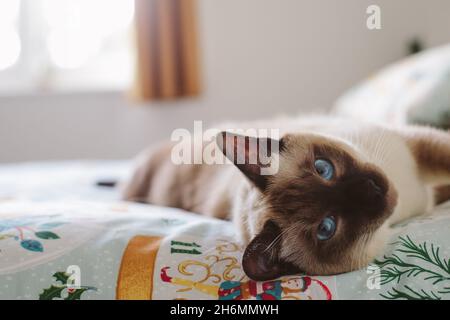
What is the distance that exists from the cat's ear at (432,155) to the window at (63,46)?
8.15 feet

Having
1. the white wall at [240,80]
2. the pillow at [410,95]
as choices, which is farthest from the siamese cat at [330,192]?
the white wall at [240,80]

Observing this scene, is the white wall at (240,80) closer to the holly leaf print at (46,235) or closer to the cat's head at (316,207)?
the cat's head at (316,207)

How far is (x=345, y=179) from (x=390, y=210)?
108mm

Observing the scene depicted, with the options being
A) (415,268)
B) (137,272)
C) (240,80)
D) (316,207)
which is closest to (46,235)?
(137,272)

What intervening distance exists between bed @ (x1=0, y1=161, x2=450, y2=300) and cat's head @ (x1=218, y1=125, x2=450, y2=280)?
0.06 meters

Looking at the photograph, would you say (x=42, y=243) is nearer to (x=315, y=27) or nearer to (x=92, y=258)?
(x=92, y=258)

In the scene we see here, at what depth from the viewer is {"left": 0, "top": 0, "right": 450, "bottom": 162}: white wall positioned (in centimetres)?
305

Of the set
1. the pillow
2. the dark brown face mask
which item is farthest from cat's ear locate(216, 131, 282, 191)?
the pillow

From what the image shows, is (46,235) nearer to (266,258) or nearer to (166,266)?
(166,266)

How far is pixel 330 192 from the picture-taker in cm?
93

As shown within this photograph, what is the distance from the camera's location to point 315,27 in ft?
10.1

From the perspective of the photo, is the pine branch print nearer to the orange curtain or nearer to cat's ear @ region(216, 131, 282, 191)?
cat's ear @ region(216, 131, 282, 191)

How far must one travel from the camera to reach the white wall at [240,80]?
3.05 meters

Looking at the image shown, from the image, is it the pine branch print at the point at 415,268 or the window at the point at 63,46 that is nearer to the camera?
the pine branch print at the point at 415,268
